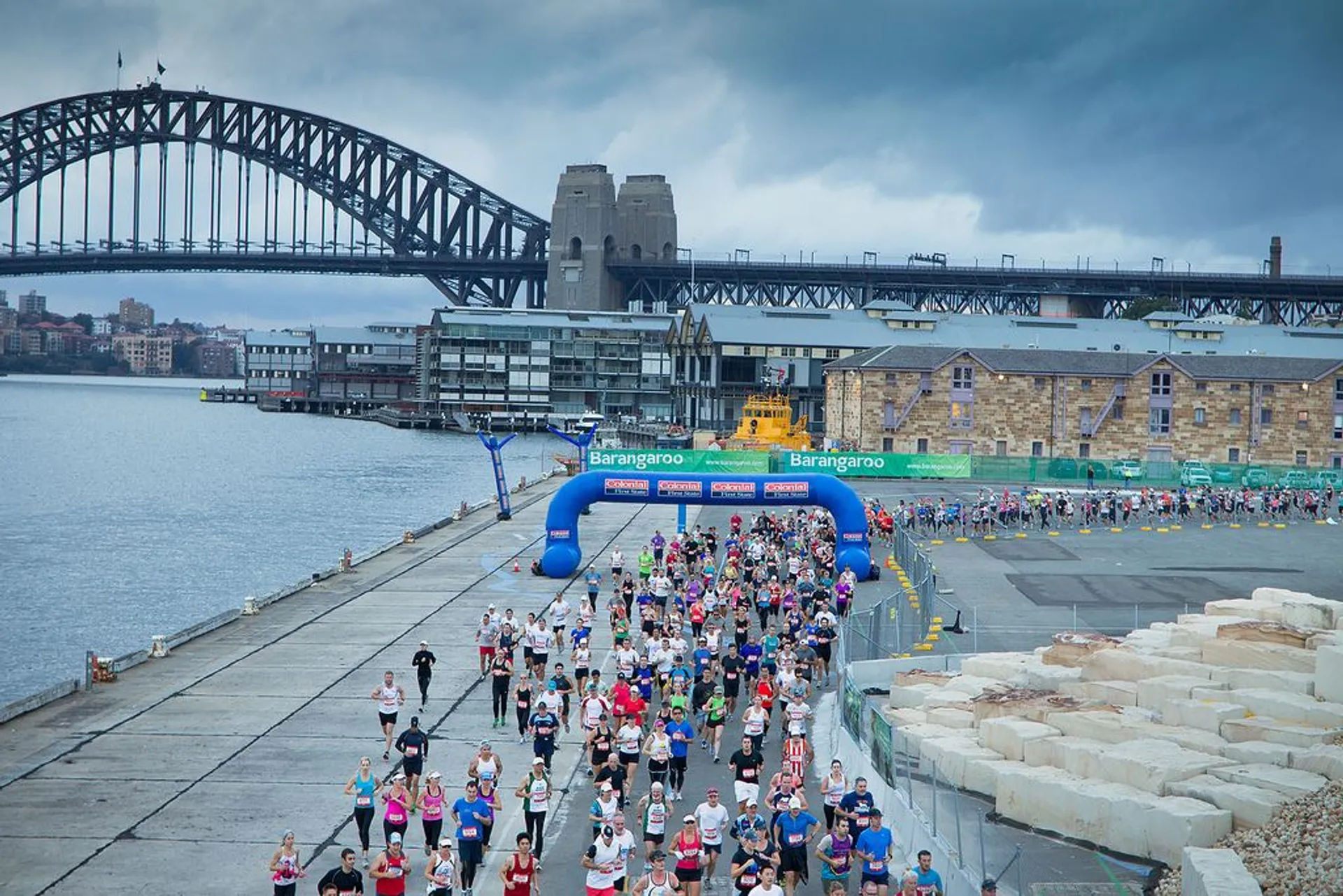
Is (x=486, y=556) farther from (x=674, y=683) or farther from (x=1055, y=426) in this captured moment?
(x=1055, y=426)

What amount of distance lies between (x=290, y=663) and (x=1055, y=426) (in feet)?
203

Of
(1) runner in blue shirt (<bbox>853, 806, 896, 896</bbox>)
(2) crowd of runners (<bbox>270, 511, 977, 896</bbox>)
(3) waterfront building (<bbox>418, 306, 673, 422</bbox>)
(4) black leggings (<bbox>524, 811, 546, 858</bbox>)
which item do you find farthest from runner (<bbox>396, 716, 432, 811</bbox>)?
(3) waterfront building (<bbox>418, 306, 673, 422</bbox>)

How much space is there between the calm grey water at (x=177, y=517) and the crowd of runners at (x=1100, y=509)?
2271cm

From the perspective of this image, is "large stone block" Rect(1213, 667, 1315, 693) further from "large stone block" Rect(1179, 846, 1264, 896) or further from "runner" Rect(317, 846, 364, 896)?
"runner" Rect(317, 846, 364, 896)

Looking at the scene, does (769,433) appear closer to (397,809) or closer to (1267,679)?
(1267,679)

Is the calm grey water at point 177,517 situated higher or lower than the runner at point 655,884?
lower

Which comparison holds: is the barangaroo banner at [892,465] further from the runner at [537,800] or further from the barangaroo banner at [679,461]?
the runner at [537,800]

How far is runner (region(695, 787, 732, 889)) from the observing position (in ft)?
50.5

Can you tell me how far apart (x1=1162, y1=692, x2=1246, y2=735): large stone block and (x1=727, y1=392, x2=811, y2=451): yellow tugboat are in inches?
2307

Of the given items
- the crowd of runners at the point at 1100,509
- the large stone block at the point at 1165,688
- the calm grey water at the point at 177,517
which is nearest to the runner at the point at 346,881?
the large stone block at the point at 1165,688

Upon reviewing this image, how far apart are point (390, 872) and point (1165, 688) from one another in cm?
1169

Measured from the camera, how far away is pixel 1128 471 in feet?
236

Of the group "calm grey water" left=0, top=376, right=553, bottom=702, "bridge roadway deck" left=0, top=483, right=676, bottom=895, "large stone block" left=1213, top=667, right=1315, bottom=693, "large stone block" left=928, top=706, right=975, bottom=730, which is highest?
"large stone block" left=1213, top=667, right=1315, bottom=693

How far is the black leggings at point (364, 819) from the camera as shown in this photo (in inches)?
641
